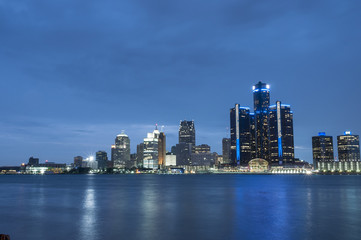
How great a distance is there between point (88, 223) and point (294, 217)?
23861 millimetres

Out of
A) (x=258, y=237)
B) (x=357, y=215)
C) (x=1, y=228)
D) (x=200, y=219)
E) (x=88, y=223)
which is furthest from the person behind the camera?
(x=357, y=215)

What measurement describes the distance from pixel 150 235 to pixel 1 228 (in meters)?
15.8

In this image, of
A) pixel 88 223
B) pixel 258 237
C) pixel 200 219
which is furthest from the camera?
pixel 200 219

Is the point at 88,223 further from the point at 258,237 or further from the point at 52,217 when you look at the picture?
the point at 258,237

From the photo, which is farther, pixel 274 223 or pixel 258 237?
pixel 274 223

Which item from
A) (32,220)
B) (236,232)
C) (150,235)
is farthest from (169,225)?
(32,220)

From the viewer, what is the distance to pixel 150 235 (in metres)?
29.3

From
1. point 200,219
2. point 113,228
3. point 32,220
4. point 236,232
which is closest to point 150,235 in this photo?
point 113,228

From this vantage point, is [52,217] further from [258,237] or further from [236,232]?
[258,237]

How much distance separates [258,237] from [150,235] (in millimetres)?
9338

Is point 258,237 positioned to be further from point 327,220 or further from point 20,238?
point 20,238

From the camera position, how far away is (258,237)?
2808cm

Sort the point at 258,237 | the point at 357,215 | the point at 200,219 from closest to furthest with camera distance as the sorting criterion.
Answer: the point at 258,237, the point at 200,219, the point at 357,215

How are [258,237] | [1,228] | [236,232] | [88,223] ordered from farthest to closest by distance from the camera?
[88,223] < [1,228] < [236,232] < [258,237]
